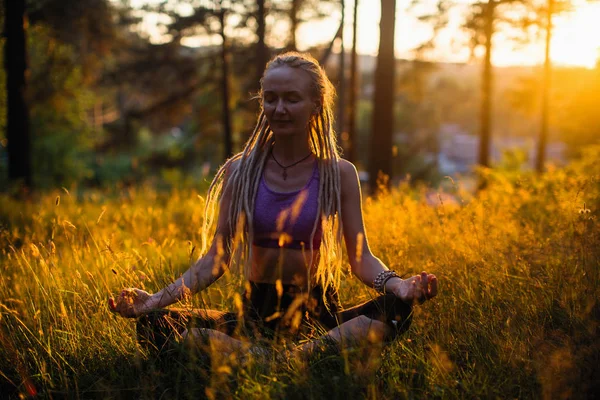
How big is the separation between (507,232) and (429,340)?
185cm

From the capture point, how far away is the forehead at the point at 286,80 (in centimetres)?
311

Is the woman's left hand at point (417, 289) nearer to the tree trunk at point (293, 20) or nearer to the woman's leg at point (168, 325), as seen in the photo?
the woman's leg at point (168, 325)

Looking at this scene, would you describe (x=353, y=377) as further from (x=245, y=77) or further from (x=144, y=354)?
(x=245, y=77)

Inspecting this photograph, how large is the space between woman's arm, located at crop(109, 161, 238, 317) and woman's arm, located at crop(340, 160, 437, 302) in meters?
0.65

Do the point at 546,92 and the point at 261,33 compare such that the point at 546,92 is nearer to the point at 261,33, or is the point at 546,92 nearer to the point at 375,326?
the point at 261,33

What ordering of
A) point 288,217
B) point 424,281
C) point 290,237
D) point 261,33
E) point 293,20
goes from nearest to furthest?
point 424,281
point 290,237
point 288,217
point 261,33
point 293,20

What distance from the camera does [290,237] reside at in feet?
10.1

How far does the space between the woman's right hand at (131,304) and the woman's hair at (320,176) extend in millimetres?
497

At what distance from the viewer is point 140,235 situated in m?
5.82

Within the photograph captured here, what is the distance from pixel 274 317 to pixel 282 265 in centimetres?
44

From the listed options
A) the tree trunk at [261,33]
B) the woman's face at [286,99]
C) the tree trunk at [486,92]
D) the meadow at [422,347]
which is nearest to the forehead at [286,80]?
the woman's face at [286,99]

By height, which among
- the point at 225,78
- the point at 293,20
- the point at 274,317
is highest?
the point at 293,20

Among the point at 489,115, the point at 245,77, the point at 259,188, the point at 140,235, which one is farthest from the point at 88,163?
the point at 259,188

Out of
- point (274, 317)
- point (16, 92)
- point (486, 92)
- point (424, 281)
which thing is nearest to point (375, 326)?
point (424, 281)
